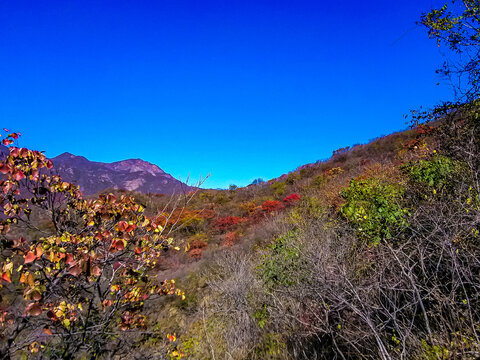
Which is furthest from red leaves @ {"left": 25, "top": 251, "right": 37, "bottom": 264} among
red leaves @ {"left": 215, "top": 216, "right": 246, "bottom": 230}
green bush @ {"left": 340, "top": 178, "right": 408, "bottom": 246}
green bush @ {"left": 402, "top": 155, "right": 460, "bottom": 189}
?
red leaves @ {"left": 215, "top": 216, "right": 246, "bottom": 230}

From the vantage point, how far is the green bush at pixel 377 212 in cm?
492

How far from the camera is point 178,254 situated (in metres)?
14.6

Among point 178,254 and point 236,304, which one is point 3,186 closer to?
point 236,304

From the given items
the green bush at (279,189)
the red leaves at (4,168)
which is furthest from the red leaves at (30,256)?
the green bush at (279,189)

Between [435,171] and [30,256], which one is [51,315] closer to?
[30,256]

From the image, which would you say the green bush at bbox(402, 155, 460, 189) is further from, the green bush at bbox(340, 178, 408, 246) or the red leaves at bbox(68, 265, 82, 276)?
the red leaves at bbox(68, 265, 82, 276)

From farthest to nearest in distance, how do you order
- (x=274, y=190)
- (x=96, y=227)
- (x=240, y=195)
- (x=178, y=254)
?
(x=240, y=195) → (x=274, y=190) → (x=178, y=254) → (x=96, y=227)

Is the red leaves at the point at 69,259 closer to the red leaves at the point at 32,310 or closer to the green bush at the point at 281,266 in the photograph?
the red leaves at the point at 32,310

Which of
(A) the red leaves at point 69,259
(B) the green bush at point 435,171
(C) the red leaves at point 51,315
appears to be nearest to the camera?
(A) the red leaves at point 69,259

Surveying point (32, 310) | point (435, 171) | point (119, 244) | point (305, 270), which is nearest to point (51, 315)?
point (32, 310)

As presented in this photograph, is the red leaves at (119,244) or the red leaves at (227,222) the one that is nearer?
the red leaves at (119,244)

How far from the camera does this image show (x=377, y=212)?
5.46 m

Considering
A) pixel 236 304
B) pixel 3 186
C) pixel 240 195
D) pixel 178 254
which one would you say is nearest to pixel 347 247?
pixel 236 304

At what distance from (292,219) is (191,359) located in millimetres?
5551
